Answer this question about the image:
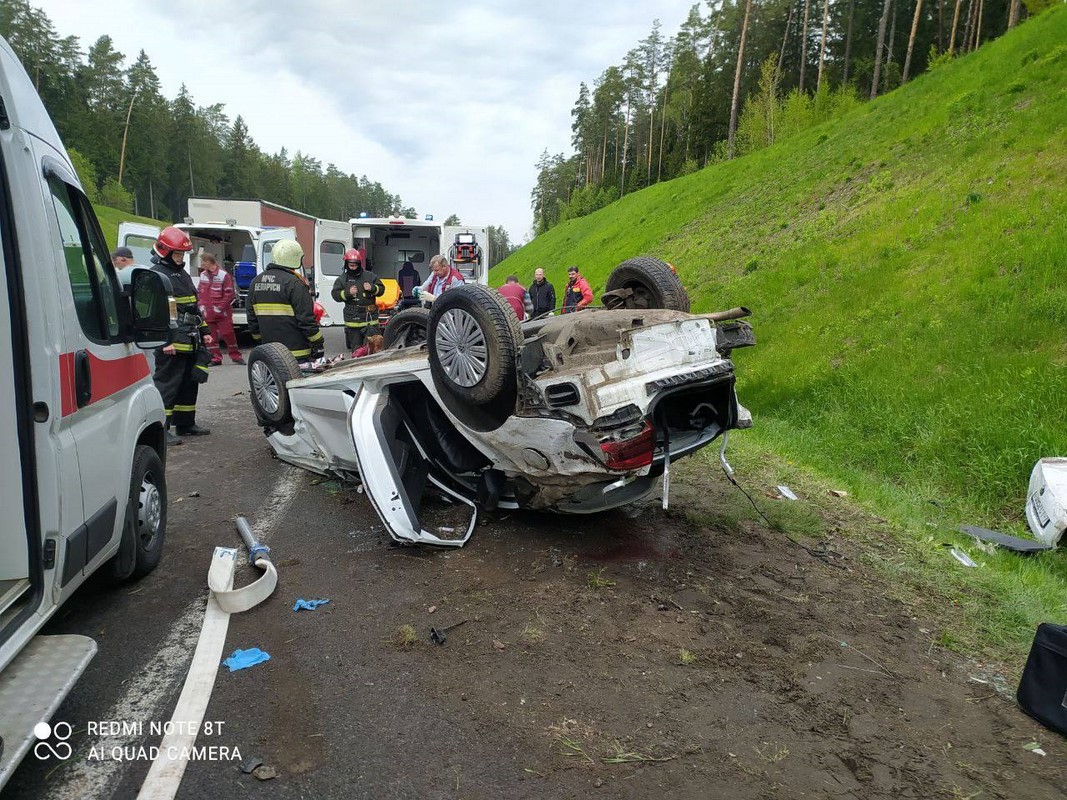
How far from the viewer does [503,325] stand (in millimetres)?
3225

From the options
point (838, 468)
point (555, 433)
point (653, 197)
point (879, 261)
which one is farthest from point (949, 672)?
point (653, 197)

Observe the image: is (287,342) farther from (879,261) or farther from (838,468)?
(879,261)

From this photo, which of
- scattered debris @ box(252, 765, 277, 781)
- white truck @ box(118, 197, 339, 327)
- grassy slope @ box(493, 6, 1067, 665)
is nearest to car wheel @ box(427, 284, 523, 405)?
scattered debris @ box(252, 765, 277, 781)

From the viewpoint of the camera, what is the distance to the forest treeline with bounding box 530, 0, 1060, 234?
31953 millimetres

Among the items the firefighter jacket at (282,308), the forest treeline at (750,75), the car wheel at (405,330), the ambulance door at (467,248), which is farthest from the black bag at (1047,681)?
the forest treeline at (750,75)

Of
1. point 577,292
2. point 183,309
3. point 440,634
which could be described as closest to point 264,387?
point 183,309

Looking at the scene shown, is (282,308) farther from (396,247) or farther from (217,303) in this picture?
(396,247)

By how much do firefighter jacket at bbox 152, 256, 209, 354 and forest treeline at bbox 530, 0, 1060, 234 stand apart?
27.0 metres

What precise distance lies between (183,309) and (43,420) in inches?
212

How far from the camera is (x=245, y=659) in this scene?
2.63 metres

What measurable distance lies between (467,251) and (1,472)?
36.2ft

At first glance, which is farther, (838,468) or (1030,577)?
(838,468)

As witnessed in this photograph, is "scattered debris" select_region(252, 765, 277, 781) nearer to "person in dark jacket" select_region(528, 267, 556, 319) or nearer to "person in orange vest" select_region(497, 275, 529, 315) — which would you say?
"person in orange vest" select_region(497, 275, 529, 315)

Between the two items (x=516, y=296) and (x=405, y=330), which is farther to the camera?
(x=516, y=296)
